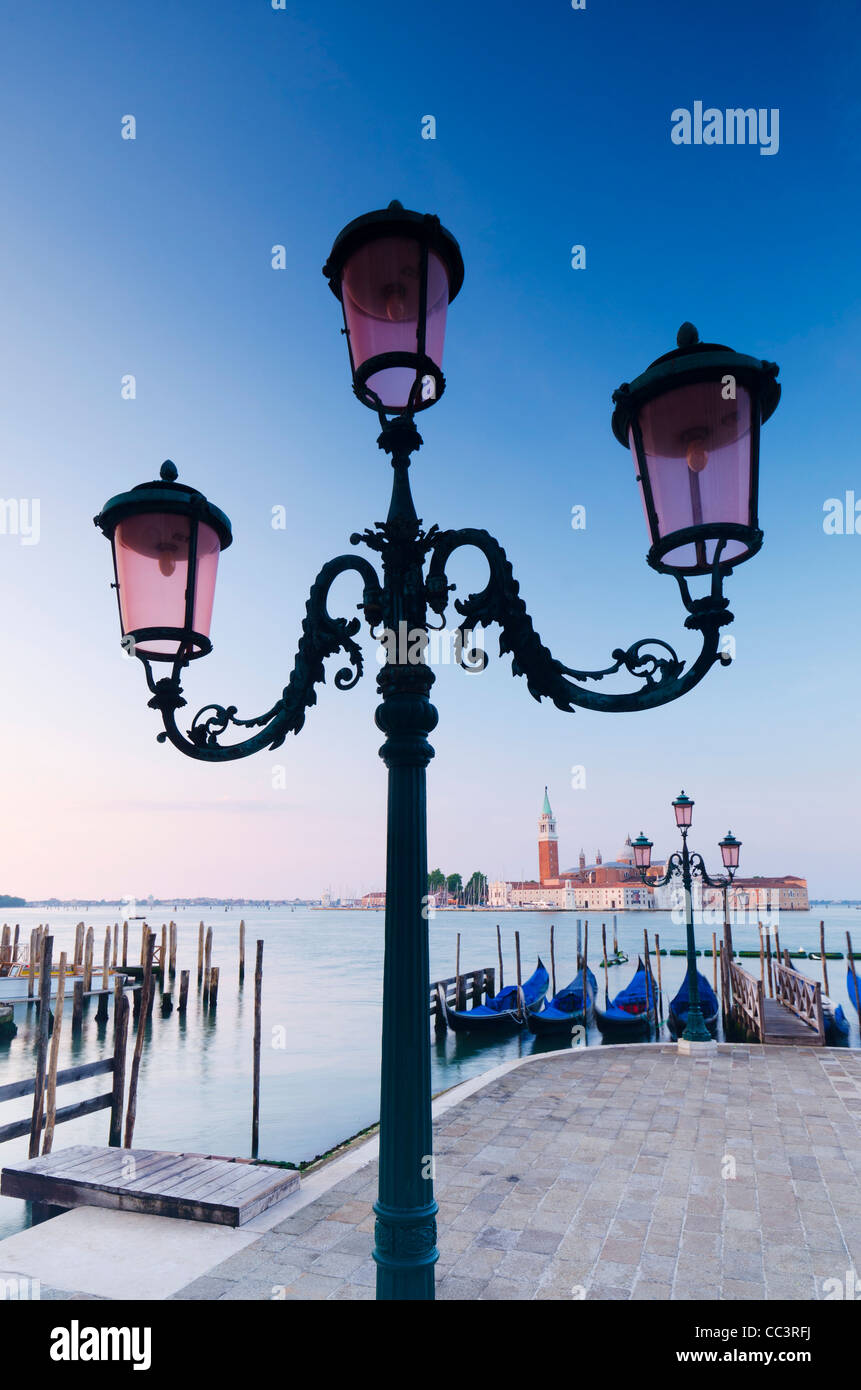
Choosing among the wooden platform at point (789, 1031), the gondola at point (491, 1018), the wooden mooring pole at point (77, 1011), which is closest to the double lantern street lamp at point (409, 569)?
the wooden platform at point (789, 1031)

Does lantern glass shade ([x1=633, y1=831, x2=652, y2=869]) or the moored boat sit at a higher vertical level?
lantern glass shade ([x1=633, y1=831, x2=652, y2=869])

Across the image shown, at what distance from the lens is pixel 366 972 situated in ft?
156

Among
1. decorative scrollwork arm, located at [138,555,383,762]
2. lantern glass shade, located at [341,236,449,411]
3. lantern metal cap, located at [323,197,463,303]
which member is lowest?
decorative scrollwork arm, located at [138,555,383,762]

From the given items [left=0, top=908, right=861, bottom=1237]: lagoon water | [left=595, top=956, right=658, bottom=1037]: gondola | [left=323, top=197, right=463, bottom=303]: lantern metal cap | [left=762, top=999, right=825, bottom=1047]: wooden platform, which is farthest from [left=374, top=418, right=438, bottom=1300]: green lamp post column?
[left=595, top=956, right=658, bottom=1037]: gondola

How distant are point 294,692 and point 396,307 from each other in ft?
4.27

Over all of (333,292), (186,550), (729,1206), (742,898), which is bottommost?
(742,898)

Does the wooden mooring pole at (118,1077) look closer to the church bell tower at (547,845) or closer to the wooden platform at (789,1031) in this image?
the wooden platform at (789,1031)

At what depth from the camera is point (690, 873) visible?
13094 millimetres

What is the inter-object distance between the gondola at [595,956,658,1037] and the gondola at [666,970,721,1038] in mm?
494

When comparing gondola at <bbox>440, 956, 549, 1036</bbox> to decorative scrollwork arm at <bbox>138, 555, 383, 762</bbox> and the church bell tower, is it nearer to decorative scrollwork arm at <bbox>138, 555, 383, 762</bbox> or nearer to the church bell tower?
decorative scrollwork arm at <bbox>138, 555, 383, 762</bbox>

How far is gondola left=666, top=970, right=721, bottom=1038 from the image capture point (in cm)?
1880
